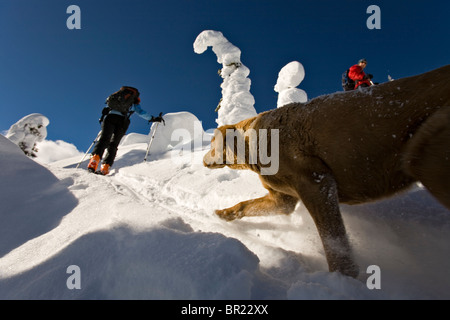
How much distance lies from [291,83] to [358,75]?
325 inches

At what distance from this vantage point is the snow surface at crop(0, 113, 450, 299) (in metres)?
1.15

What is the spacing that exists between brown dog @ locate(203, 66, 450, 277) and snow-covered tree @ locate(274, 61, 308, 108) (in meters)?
12.1

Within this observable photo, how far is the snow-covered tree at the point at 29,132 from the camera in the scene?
76.6 feet

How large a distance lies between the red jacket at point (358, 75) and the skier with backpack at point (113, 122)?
23.1 ft

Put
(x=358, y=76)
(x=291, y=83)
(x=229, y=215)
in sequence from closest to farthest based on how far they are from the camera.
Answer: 1. (x=229, y=215)
2. (x=358, y=76)
3. (x=291, y=83)

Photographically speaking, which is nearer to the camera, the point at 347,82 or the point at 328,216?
the point at 328,216

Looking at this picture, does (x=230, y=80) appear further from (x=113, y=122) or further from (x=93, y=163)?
(x=93, y=163)

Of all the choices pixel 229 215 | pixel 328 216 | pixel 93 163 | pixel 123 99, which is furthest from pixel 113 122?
pixel 328 216

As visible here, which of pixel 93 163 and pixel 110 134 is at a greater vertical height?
pixel 110 134

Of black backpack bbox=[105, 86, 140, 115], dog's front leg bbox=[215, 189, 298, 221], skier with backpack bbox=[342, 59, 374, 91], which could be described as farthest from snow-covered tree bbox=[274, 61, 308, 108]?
dog's front leg bbox=[215, 189, 298, 221]

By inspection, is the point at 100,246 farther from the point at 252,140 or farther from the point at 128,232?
the point at 252,140

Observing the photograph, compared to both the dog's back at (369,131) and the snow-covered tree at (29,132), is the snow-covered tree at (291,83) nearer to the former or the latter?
the dog's back at (369,131)

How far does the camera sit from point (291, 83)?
13.8m
